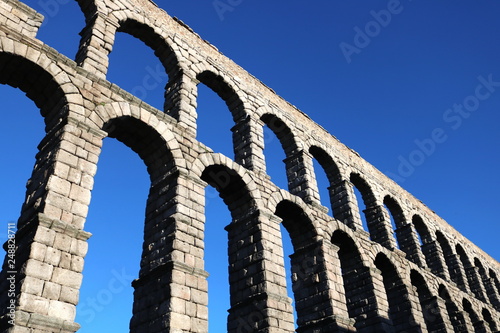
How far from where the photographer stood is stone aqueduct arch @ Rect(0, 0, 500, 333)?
716cm

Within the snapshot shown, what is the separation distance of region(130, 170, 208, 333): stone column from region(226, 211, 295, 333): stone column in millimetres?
1802

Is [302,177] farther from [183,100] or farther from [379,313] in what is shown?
[183,100]

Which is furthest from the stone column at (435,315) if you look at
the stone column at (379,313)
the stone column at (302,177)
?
the stone column at (302,177)

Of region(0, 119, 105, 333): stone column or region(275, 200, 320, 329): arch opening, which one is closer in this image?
region(0, 119, 105, 333): stone column

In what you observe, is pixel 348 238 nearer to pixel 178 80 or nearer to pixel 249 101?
pixel 249 101

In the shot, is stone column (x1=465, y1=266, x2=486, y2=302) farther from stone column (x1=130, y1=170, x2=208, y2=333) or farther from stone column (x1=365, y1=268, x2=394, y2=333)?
stone column (x1=130, y1=170, x2=208, y2=333)

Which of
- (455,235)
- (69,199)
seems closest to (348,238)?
(69,199)

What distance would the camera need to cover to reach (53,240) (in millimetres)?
6859

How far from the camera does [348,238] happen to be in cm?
1432

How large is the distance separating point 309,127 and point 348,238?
5141mm

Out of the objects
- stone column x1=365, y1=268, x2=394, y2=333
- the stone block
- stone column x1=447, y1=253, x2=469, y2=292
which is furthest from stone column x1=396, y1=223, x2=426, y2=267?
the stone block

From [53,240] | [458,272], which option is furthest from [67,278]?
[458,272]

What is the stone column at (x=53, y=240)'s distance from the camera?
20.2 feet

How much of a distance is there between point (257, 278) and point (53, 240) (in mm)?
4967
